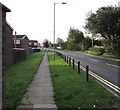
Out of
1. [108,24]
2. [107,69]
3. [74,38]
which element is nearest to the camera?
[107,69]

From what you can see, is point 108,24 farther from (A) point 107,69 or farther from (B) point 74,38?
(B) point 74,38

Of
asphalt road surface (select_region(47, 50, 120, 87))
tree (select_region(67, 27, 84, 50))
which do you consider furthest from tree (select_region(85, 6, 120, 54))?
tree (select_region(67, 27, 84, 50))

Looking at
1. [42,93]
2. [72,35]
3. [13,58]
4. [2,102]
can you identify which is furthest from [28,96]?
[72,35]

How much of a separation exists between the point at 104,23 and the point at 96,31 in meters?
2.61

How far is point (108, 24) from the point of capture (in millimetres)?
37031

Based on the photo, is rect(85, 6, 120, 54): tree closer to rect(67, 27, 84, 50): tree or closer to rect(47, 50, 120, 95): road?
rect(47, 50, 120, 95): road

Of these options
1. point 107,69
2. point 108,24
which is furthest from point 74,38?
point 107,69

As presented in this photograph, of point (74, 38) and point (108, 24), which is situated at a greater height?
point (108, 24)

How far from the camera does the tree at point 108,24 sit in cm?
3584

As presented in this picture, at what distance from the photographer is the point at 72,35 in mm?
88125

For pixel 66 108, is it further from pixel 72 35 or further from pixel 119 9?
pixel 72 35

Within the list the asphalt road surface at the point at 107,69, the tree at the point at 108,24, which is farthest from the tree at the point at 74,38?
the asphalt road surface at the point at 107,69

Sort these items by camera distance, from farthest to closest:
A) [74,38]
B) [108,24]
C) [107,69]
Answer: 1. [74,38]
2. [108,24]
3. [107,69]

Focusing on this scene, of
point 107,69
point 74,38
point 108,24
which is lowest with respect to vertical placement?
point 107,69
